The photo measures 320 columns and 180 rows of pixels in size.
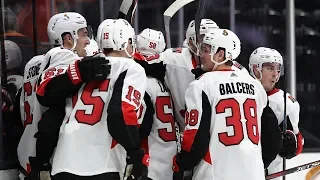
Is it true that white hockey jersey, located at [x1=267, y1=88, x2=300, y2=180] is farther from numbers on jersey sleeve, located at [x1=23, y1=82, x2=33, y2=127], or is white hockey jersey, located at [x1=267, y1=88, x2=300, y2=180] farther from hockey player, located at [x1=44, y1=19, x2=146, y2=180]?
numbers on jersey sleeve, located at [x1=23, y1=82, x2=33, y2=127]

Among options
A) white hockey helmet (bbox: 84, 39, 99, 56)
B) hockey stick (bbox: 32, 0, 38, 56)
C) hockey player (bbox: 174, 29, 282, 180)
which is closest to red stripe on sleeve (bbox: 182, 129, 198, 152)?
hockey player (bbox: 174, 29, 282, 180)

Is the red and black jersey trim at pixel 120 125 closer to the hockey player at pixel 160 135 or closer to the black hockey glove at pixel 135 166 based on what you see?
the black hockey glove at pixel 135 166

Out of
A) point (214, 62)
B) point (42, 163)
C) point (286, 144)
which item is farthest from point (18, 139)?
point (286, 144)

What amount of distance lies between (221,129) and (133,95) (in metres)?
0.37

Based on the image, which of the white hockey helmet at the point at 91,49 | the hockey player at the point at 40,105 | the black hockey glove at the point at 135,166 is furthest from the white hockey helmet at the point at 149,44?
the black hockey glove at the point at 135,166

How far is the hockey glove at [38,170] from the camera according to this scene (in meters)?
3.06

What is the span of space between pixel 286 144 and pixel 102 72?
3.70 feet

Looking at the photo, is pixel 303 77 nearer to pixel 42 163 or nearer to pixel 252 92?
pixel 252 92

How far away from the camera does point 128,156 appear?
2898mm

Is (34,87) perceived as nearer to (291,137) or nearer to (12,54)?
(12,54)

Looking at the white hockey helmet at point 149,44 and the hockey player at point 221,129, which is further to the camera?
the white hockey helmet at point 149,44

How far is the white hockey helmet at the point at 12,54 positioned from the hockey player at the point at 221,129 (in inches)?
36.4

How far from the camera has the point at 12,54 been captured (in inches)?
140

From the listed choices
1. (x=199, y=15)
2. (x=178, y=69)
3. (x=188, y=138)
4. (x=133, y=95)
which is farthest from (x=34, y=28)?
(x=188, y=138)
